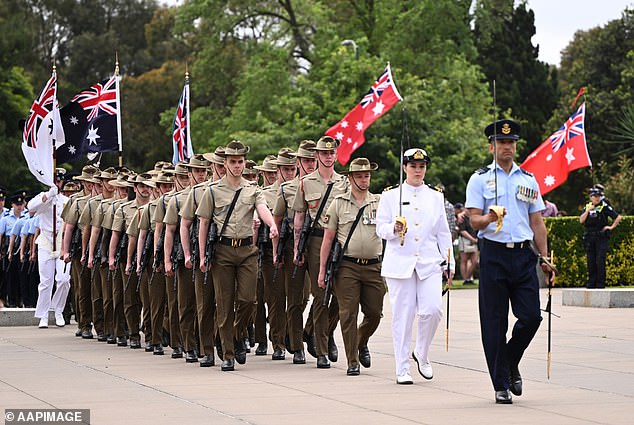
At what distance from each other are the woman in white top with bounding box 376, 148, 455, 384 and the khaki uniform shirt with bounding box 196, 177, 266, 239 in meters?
2.02

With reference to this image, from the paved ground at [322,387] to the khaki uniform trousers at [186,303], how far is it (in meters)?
0.34

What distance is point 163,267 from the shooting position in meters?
16.3

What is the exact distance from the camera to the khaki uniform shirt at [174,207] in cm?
1523

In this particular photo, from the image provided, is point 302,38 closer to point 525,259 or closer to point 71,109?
point 71,109

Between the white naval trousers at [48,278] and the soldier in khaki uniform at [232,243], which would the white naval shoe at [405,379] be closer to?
the soldier in khaki uniform at [232,243]

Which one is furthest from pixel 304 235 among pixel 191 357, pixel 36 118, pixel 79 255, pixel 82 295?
pixel 36 118

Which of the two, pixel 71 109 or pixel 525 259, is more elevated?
pixel 71 109

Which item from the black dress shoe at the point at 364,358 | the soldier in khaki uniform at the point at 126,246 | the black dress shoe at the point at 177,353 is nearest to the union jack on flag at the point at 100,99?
the soldier in khaki uniform at the point at 126,246

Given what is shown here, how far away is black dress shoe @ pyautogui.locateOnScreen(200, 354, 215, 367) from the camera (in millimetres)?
14633

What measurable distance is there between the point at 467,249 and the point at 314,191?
15846 mm

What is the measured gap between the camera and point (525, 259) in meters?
10.9

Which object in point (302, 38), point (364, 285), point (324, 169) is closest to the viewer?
point (364, 285)

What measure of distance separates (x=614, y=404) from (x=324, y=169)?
4749 mm

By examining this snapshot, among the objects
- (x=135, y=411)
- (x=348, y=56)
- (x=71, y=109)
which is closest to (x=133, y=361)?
(x=135, y=411)
